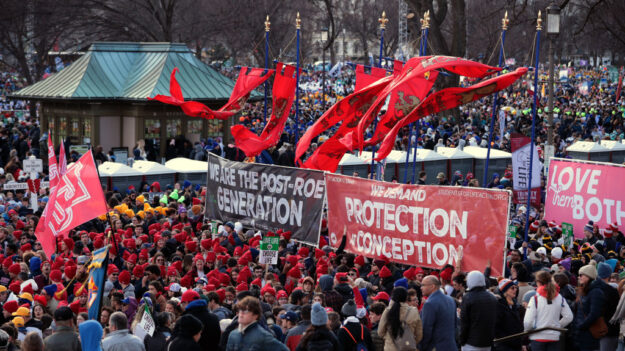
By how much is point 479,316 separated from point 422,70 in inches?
294

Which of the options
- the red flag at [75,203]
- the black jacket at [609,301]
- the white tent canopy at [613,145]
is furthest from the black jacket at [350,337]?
the white tent canopy at [613,145]

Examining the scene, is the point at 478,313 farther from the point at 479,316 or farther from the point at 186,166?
the point at 186,166

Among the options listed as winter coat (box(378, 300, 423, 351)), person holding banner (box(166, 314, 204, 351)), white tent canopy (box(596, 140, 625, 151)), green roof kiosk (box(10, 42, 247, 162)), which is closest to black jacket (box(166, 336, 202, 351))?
person holding banner (box(166, 314, 204, 351))

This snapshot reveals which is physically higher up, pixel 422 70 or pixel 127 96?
pixel 422 70

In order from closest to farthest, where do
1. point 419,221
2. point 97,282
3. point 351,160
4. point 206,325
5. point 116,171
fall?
1. point 206,325
2. point 97,282
3. point 419,221
4. point 116,171
5. point 351,160

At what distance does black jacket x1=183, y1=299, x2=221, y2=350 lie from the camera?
8.11m

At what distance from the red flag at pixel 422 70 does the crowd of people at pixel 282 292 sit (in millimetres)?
2098

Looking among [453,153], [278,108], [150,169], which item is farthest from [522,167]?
[453,153]

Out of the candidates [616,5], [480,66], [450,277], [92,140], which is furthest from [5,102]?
[450,277]

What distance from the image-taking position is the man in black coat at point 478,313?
877cm

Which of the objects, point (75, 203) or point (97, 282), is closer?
point (97, 282)

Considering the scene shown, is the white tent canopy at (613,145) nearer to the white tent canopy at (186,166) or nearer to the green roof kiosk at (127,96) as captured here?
the green roof kiosk at (127,96)

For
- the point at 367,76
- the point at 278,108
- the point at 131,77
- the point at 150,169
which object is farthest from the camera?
the point at 131,77

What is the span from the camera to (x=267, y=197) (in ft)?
51.4
